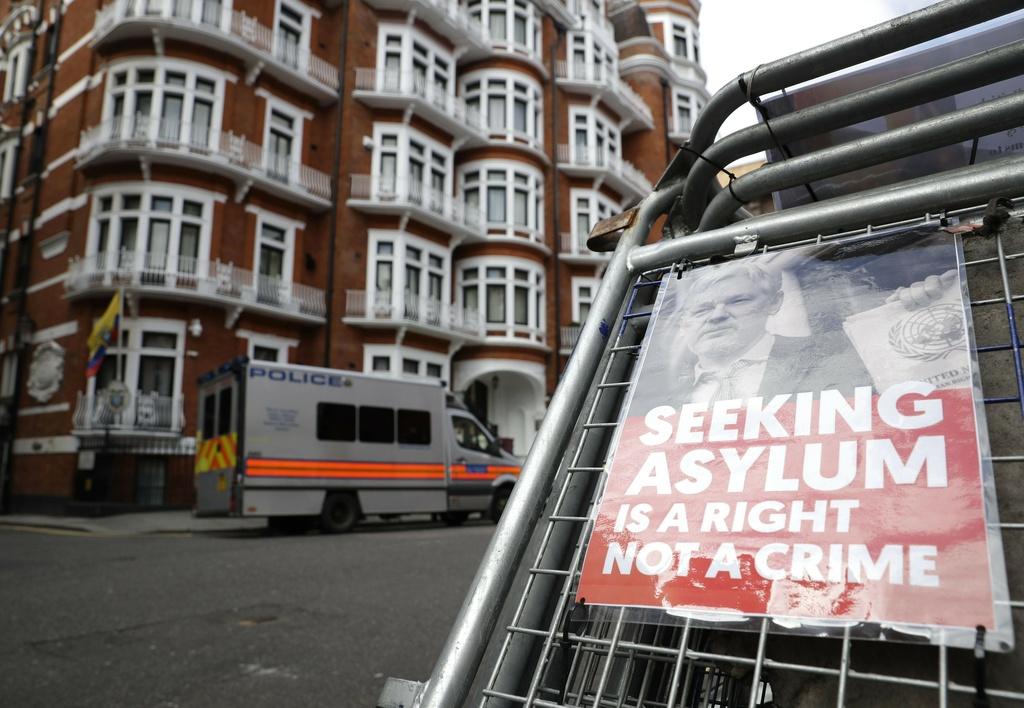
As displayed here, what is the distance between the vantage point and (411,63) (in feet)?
74.9

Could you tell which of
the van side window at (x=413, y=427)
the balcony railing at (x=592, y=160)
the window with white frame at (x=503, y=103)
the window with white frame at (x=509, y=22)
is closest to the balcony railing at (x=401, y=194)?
the window with white frame at (x=503, y=103)

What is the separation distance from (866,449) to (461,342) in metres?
22.5

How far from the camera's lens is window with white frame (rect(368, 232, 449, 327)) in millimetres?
21594

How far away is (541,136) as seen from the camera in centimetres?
2684

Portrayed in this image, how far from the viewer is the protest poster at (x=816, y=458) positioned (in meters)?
0.95

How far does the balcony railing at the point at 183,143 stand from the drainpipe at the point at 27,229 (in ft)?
13.0

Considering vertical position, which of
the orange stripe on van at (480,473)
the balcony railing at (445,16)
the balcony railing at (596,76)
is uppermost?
the balcony railing at (596,76)

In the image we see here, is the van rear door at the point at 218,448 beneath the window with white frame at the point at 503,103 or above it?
beneath

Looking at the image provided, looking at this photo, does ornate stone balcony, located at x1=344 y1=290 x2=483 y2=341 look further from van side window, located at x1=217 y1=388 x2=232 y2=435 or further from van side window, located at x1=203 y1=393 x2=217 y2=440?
van side window, located at x1=217 y1=388 x2=232 y2=435

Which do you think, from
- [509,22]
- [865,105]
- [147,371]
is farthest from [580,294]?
[865,105]

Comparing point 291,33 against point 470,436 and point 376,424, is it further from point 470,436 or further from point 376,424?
point 470,436

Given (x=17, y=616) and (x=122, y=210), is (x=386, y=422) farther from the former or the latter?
(x=122, y=210)

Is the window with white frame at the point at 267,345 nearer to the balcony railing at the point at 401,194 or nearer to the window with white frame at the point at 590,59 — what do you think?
the balcony railing at the point at 401,194

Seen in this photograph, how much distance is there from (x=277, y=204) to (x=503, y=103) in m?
9.41
